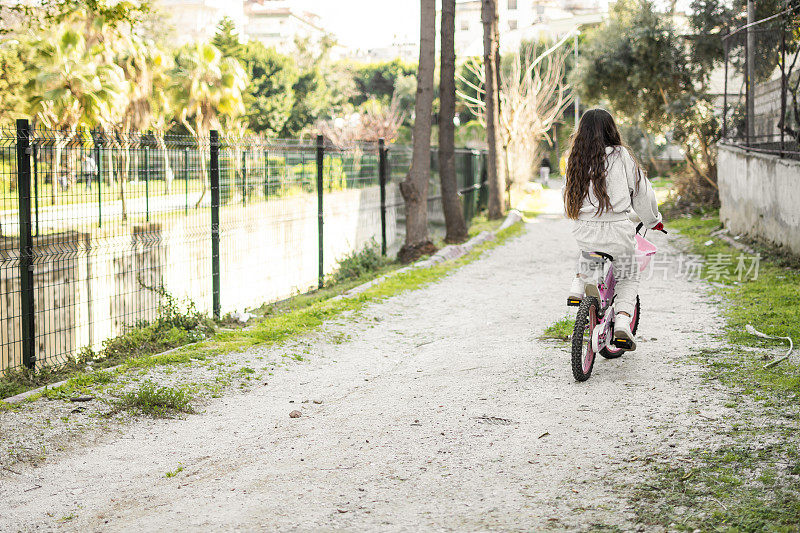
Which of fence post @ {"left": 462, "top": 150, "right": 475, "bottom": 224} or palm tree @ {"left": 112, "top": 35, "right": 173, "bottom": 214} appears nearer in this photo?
fence post @ {"left": 462, "top": 150, "right": 475, "bottom": 224}

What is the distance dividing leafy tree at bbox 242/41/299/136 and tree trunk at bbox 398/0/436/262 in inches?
1751

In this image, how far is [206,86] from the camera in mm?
41938

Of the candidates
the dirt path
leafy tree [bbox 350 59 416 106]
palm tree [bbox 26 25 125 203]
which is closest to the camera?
the dirt path

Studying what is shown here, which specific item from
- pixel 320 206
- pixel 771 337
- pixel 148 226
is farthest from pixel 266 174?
pixel 771 337

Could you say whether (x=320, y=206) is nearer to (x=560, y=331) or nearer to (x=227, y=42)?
(x=560, y=331)

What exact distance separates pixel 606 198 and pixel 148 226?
17.4ft

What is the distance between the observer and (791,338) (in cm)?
688

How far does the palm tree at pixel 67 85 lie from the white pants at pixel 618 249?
86.9ft

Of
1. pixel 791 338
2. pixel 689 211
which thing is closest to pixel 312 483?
pixel 791 338

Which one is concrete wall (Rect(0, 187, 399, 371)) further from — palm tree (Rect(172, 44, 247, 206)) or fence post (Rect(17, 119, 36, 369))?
palm tree (Rect(172, 44, 247, 206))

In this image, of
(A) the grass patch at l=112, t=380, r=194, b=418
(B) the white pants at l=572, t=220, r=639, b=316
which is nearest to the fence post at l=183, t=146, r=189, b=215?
(A) the grass patch at l=112, t=380, r=194, b=418

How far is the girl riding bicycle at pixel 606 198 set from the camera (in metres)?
5.95

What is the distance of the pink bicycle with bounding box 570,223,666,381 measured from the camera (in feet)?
19.3

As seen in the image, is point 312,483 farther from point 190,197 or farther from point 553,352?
point 190,197
